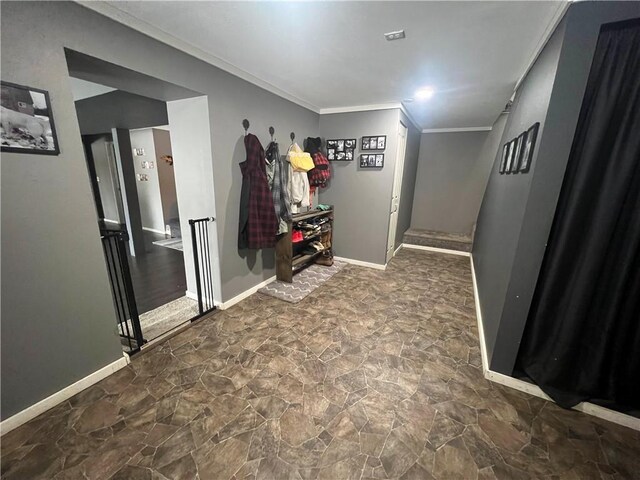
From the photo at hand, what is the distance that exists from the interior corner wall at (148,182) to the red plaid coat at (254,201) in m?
4.48

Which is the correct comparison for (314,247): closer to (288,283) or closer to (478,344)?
(288,283)

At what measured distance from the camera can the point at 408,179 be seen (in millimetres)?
4926

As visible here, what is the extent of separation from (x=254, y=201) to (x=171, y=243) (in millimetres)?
3778

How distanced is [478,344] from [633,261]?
1268 mm

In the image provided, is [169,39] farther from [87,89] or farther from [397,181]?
[397,181]

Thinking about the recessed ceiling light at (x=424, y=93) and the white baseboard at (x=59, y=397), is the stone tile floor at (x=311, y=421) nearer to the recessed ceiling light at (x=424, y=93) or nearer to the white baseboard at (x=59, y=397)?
the white baseboard at (x=59, y=397)

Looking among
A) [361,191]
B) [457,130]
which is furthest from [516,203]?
[457,130]

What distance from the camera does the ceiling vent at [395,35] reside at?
1.73m

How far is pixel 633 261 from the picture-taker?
1426 mm

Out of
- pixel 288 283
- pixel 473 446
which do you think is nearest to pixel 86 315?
pixel 288 283

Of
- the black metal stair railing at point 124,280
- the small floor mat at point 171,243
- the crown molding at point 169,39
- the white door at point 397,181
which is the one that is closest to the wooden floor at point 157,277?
the small floor mat at point 171,243

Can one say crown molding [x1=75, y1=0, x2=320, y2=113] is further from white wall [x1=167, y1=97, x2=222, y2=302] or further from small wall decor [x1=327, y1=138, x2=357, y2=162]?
small wall decor [x1=327, y1=138, x2=357, y2=162]

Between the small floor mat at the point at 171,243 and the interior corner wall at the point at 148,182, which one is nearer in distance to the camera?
the small floor mat at the point at 171,243

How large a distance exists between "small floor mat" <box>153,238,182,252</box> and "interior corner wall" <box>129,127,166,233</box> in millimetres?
834
